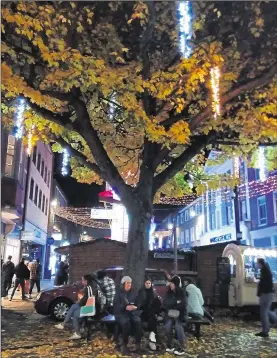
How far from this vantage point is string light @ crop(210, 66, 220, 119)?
7836 millimetres

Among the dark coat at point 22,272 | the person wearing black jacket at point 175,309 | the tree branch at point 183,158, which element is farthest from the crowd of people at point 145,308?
the dark coat at point 22,272

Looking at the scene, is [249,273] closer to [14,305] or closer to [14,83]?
[14,305]

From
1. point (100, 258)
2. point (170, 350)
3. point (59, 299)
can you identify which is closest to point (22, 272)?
point (100, 258)

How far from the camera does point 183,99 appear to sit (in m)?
8.94

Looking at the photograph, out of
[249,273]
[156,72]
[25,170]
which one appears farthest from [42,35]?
[25,170]

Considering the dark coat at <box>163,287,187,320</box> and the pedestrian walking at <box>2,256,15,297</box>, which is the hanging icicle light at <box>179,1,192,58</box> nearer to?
the dark coat at <box>163,287,187,320</box>

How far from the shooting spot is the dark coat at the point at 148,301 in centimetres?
882

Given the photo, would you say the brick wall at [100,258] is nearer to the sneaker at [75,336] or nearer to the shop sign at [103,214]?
the sneaker at [75,336]

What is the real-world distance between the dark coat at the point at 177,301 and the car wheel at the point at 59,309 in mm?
4669

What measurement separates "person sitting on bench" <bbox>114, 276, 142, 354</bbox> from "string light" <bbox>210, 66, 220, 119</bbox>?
4.08 metres

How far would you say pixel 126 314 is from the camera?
8211 mm

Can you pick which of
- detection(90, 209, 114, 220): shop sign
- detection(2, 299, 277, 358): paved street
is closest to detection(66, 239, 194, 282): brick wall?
detection(2, 299, 277, 358): paved street

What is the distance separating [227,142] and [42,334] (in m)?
6.86

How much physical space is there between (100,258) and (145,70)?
1074cm
